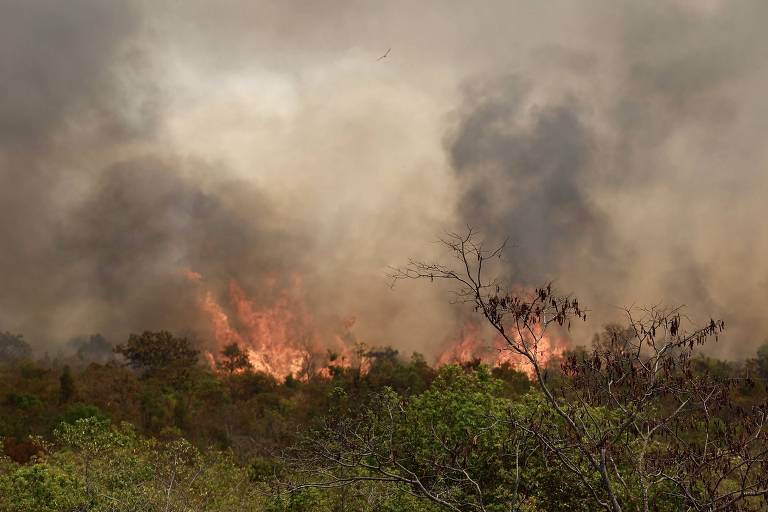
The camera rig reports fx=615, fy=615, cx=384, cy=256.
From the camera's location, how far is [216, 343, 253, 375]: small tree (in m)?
119

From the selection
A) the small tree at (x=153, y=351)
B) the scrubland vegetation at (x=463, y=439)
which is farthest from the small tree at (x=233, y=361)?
the scrubland vegetation at (x=463, y=439)

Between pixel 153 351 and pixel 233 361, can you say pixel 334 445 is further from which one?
pixel 233 361

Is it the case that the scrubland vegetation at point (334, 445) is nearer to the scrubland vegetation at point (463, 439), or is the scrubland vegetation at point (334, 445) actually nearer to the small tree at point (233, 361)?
the scrubland vegetation at point (463, 439)

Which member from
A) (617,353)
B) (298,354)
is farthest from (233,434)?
(298,354)

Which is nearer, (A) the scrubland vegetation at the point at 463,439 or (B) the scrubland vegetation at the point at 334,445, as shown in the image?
(A) the scrubland vegetation at the point at 463,439

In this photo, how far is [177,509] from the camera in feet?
83.2

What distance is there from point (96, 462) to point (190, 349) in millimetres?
82937

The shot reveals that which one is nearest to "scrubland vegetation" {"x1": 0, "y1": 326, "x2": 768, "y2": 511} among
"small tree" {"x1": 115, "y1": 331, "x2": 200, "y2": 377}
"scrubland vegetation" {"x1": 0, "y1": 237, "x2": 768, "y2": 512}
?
"scrubland vegetation" {"x1": 0, "y1": 237, "x2": 768, "y2": 512}

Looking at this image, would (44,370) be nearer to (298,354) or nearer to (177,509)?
(177,509)

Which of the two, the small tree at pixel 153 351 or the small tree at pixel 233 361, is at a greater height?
the small tree at pixel 233 361

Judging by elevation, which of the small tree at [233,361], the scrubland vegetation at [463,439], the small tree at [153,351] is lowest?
the scrubland vegetation at [463,439]

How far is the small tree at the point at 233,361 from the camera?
4691 inches

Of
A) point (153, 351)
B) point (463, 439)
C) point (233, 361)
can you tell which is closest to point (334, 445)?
point (463, 439)

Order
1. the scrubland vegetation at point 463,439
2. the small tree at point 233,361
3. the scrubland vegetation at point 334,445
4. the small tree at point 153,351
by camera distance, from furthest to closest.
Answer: the small tree at point 233,361
the small tree at point 153,351
the scrubland vegetation at point 334,445
the scrubland vegetation at point 463,439
